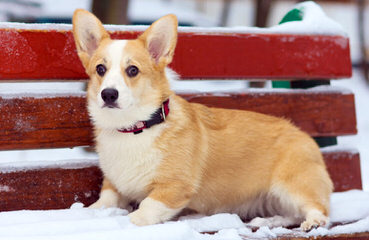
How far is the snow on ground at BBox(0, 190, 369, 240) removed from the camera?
1.46 meters

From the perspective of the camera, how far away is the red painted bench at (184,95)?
2.14m

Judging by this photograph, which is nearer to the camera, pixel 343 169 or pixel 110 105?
pixel 110 105

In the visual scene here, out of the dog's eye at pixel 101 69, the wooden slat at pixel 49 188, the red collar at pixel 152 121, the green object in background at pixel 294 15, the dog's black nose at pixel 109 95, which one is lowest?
the wooden slat at pixel 49 188

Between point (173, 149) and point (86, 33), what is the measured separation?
0.72 m

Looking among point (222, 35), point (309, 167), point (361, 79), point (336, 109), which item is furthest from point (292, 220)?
point (361, 79)

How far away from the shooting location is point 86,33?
6.89ft

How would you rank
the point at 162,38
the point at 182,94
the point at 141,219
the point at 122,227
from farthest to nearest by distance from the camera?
the point at 182,94
the point at 162,38
the point at 141,219
the point at 122,227

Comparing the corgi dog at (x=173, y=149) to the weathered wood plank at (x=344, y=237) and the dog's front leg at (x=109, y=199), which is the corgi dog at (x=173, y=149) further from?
the weathered wood plank at (x=344, y=237)

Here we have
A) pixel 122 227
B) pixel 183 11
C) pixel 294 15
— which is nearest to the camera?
pixel 122 227

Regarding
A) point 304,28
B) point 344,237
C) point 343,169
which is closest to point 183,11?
point 304,28

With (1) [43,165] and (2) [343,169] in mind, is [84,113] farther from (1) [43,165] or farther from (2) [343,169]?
(2) [343,169]

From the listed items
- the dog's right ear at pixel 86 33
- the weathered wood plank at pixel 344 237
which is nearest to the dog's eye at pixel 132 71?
the dog's right ear at pixel 86 33

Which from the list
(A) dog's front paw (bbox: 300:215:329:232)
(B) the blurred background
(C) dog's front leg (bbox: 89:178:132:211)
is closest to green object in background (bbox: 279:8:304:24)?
(A) dog's front paw (bbox: 300:215:329:232)

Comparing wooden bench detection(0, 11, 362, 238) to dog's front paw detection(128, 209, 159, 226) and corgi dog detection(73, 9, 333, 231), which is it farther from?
dog's front paw detection(128, 209, 159, 226)
